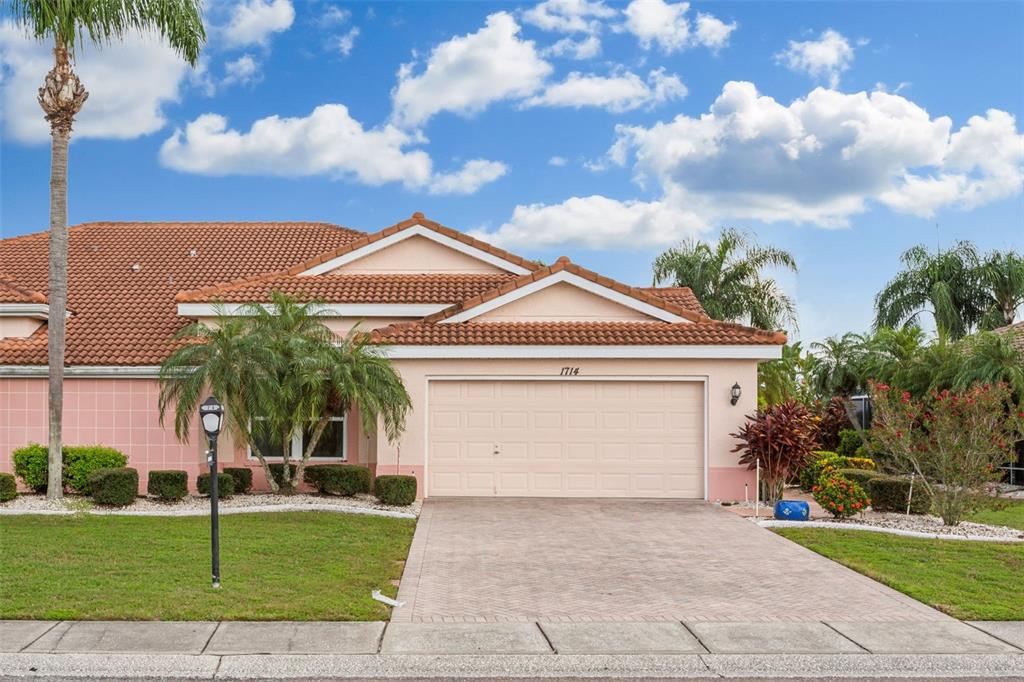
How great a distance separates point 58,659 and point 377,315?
13.1 metres

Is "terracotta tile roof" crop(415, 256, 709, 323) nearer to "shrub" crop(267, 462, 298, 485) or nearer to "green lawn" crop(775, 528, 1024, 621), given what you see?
"shrub" crop(267, 462, 298, 485)

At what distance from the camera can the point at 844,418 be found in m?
32.1

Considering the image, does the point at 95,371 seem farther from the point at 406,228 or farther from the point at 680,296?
the point at 680,296

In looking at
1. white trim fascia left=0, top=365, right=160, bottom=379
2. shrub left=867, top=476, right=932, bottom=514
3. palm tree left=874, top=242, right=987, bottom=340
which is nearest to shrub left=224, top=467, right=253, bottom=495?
white trim fascia left=0, top=365, right=160, bottom=379

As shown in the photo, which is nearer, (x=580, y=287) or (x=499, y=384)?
(x=499, y=384)

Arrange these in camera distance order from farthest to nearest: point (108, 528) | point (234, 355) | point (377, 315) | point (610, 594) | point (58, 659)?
point (377, 315), point (234, 355), point (108, 528), point (610, 594), point (58, 659)

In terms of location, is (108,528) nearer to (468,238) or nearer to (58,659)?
(58,659)

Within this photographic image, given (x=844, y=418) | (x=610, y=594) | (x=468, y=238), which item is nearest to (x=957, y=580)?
(x=610, y=594)

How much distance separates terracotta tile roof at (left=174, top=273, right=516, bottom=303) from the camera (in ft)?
66.0

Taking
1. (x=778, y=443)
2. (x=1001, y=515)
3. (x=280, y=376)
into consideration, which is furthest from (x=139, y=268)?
(x=1001, y=515)

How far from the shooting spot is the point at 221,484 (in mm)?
17109

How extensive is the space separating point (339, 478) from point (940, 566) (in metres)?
10.5

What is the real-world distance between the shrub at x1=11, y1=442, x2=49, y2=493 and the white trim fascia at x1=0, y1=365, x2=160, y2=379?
1742 millimetres

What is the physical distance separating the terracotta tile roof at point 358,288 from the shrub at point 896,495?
935 centimetres
